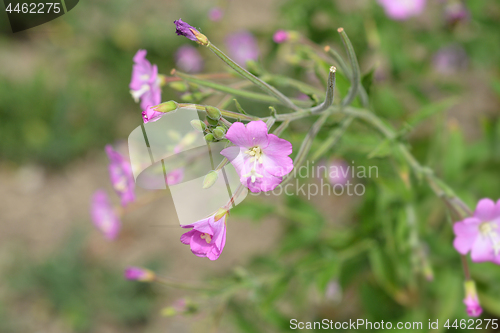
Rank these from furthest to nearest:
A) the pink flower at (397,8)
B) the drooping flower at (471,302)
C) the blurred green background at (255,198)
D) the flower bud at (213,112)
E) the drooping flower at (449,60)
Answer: the drooping flower at (449,60) < the pink flower at (397,8) < the blurred green background at (255,198) < the drooping flower at (471,302) < the flower bud at (213,112)

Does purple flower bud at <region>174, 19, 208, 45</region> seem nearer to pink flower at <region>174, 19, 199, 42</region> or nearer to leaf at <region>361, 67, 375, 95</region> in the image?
pink flower at <region>174, 19, 199, 42</region>

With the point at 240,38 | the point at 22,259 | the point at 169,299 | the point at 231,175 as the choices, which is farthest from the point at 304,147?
the point at 22,259

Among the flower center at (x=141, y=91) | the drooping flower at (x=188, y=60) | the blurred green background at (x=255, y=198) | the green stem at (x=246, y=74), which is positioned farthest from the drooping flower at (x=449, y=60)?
the flower center at (x=141, y=91)

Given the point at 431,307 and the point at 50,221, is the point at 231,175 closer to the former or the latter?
the point at 431,307

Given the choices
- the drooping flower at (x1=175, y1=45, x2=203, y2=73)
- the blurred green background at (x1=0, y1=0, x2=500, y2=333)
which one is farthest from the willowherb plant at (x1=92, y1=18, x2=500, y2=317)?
the drooping flower at (x1=175, y1=45, x2=203, y2=73)

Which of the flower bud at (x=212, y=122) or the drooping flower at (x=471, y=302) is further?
the drooping flower at (x=471, y=302)

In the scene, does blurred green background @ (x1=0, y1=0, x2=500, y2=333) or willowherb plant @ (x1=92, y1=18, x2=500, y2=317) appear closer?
willowherb plant @ (x1=92, y1=18, x2=500, y2=317)

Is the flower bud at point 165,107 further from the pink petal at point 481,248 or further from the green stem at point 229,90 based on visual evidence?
the pink petal at point 481,248
